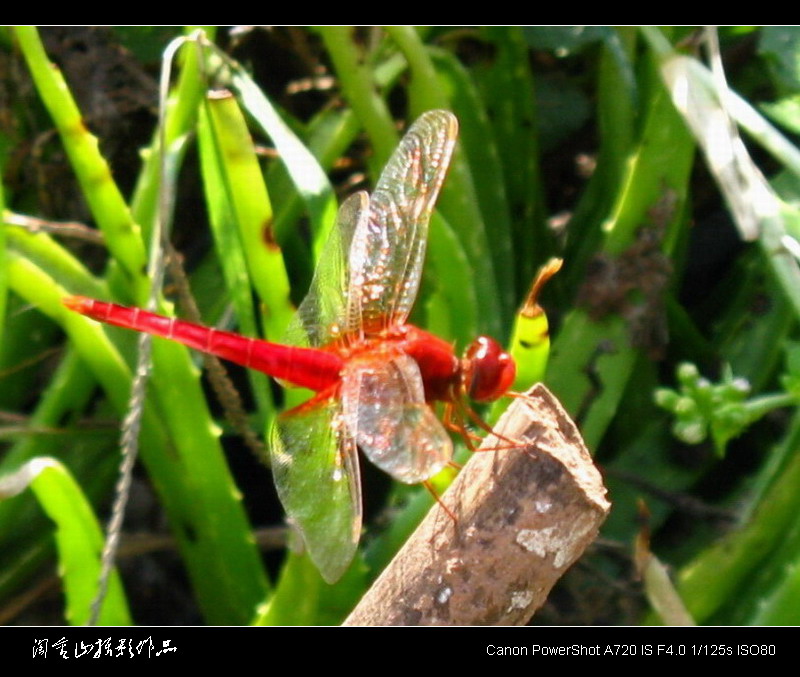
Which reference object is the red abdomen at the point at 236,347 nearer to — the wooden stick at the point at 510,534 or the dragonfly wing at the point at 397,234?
the dragonfly wing at the point at 397,234

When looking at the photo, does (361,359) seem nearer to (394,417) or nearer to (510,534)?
(394,417)

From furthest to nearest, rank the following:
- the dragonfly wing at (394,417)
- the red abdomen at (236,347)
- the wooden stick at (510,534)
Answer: the red abdomen at (236,347) → the dragonfly wing at (394,417) → the wooden stick at (510,534)

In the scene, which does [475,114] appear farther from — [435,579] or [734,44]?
[435,579]

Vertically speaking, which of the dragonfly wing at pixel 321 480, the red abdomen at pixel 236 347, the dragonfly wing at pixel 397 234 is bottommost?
the dragonfly wing at pixel 321 480

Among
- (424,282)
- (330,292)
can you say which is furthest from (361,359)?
(424,282)

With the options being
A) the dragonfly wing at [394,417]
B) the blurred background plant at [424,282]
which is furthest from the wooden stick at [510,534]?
the blurred background plant at [424,282]

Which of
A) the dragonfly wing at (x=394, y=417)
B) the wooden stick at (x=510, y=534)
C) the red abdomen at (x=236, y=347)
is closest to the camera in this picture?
the wooden stick at (x=510, y=534)

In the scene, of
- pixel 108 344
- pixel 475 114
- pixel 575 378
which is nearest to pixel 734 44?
pixel 475 114
